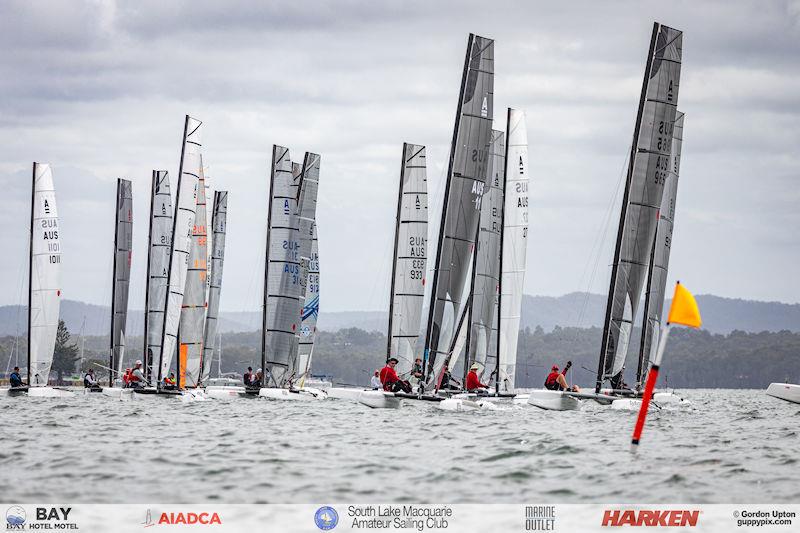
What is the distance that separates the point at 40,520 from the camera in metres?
13.4

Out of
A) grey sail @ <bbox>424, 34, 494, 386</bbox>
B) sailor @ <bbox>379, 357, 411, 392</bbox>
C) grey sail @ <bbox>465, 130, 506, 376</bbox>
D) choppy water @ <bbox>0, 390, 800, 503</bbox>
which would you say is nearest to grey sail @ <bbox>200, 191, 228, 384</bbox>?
grey sail @ <bbox>465, 130, 506, 376</bbox>

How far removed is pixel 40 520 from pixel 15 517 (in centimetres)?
30

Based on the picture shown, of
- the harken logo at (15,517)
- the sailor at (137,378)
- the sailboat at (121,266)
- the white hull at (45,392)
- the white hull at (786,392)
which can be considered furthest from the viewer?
the sailboat at (121,266)

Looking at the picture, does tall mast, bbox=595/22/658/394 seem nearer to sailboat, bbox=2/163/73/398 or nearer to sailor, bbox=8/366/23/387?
sailboat, bbox=2/163/73/398

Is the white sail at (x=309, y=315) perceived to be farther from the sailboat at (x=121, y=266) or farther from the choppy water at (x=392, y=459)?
the choppy water at (x=392, y=459)

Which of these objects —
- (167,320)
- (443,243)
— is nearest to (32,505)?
(443,243)

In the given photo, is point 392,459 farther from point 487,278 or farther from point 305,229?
point 305,229

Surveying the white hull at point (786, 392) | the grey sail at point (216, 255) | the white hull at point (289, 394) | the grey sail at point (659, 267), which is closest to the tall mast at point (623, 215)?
the grey sail at point (659, 267)

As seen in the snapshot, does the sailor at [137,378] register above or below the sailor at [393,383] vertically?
below

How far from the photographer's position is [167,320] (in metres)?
44.8

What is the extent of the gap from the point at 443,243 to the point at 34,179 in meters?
17.5

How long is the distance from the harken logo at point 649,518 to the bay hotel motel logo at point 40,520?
6377mm

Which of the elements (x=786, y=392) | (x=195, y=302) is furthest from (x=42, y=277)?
(x=786, y=392)

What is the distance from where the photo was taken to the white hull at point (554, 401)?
31734 millimetres
